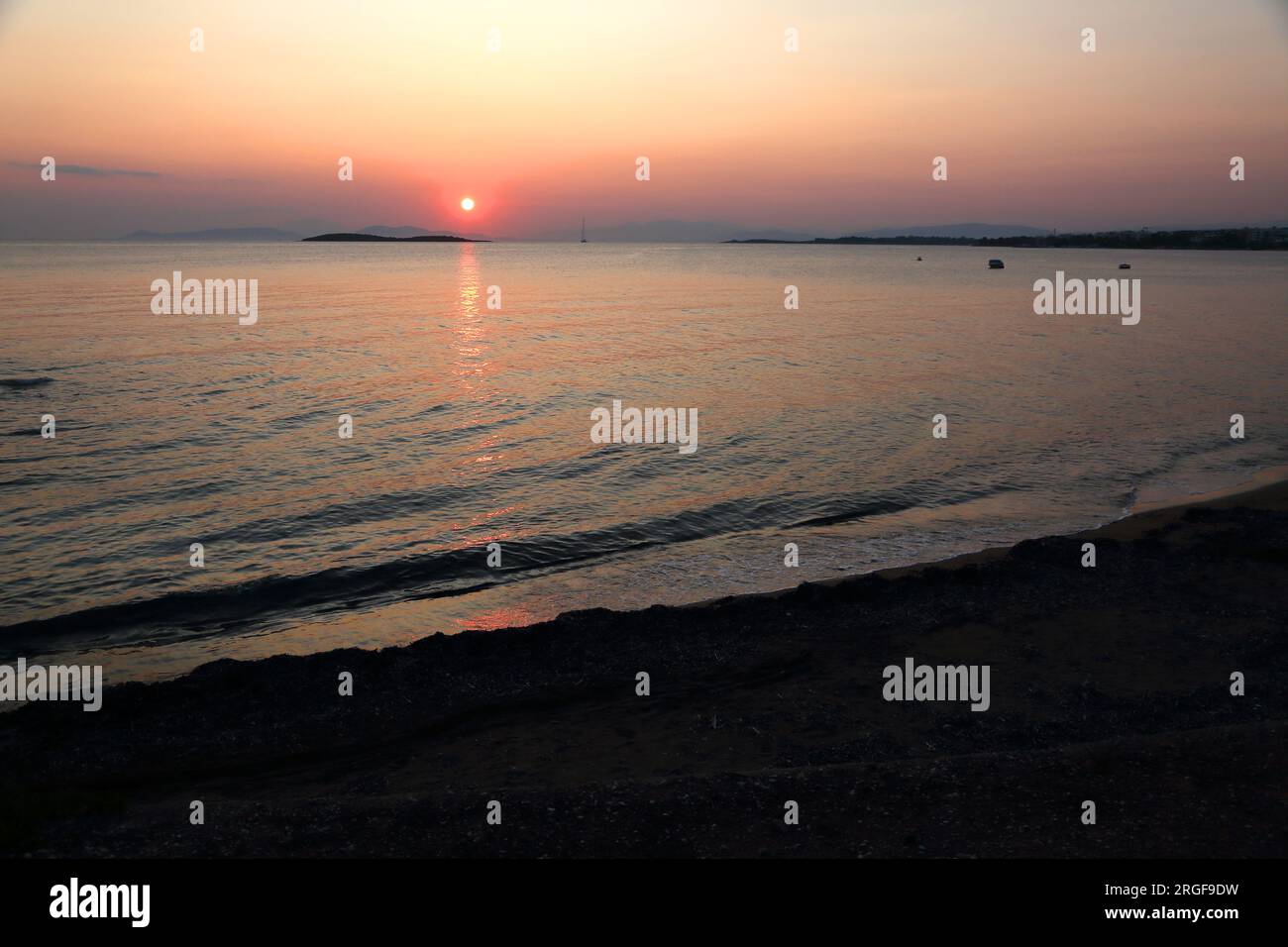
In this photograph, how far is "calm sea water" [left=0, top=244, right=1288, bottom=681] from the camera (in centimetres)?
1888

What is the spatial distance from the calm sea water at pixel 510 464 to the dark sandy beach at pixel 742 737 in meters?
2.76

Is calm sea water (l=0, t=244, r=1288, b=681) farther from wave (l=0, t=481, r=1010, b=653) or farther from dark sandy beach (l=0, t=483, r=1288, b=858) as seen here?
dark sandy beach (l=0, t=483, r=1288, b=858)

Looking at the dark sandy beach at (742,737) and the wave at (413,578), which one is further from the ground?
the wave at (413,578)

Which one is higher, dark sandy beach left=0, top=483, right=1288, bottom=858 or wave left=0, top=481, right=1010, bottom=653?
wave left=0, top=481, right=1010, bottom=653

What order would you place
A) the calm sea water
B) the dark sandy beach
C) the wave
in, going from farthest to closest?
the calm sea water
the wave
the dark sandy beach

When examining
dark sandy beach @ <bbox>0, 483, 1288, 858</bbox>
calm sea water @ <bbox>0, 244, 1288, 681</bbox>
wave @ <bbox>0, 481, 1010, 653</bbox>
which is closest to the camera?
dark sandy beach @ <bbox>0, 483, 1288, 858</bbox>

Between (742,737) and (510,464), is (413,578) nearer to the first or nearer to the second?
(510,464)

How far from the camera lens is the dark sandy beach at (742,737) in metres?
9.03

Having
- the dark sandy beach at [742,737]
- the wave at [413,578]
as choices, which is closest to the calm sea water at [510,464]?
the wave at [413,578]

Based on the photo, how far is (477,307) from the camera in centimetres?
9569

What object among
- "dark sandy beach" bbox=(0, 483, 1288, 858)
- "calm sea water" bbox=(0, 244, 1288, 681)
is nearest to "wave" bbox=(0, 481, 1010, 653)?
"calm sea water" bbox=(0, 244, 1288, 681)

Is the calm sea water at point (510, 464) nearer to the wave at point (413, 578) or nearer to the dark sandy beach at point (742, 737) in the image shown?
the wave at point (413, 578)

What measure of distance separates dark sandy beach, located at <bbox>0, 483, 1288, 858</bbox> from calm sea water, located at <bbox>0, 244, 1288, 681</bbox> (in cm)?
276
